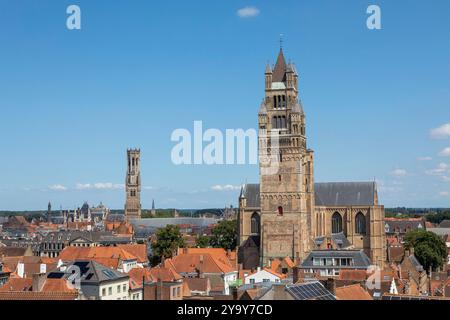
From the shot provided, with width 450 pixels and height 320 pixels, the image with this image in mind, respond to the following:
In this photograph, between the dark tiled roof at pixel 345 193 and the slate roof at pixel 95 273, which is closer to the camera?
the slate roof at pixel 95 273

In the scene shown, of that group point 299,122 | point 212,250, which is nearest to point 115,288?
point 212,250

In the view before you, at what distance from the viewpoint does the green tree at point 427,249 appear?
80.2 m

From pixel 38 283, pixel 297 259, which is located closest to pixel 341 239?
pixel 297 259

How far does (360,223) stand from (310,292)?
51120mm

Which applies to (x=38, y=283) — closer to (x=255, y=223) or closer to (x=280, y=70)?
(x=255, y=223)

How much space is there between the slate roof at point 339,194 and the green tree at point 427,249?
317 inches

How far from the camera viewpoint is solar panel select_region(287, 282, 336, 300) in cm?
3111

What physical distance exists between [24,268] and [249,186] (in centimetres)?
3125

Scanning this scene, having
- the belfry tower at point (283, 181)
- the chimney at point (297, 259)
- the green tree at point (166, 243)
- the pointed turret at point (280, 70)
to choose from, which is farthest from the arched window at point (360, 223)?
the green tree at point (166, 243)

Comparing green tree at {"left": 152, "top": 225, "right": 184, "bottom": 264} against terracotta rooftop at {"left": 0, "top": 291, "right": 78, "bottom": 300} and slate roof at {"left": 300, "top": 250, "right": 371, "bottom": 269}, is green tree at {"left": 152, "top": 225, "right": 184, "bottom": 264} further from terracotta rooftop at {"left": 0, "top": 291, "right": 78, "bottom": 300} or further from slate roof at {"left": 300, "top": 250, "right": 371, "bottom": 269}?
terracotta rooftop at {"left": 0, "top": 291, "right": 78, "bottom": 300}

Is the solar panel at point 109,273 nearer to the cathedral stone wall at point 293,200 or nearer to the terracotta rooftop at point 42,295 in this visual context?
the terracotta rooftop at point 42,295

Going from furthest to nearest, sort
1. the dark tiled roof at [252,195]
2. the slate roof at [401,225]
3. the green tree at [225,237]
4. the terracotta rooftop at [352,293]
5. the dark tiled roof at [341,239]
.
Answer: the slate roof at [401,225] → the green tree at [225,237] → the dark tiled roof at [252,195] → the dark tiled roof at [341,239] → the terracotta rooftop at [352,293]

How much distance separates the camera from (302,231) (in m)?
72.8
